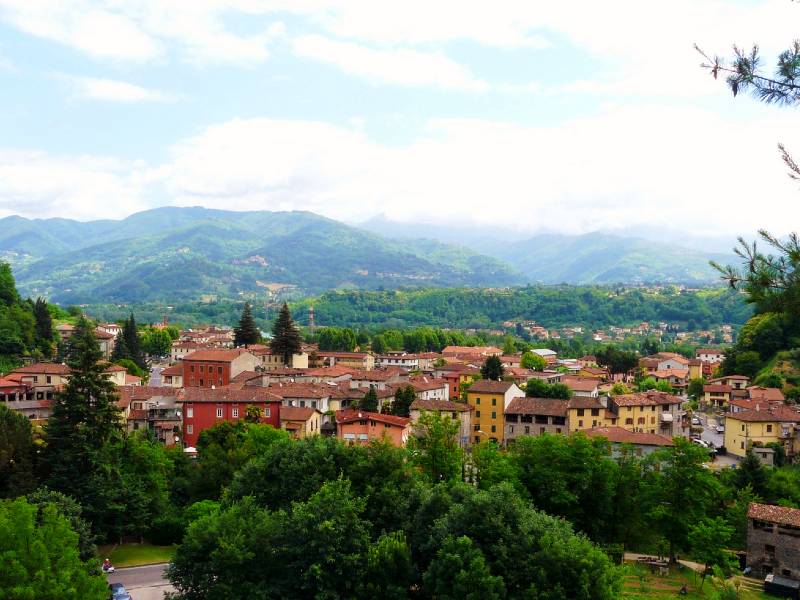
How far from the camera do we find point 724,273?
8.66 meters

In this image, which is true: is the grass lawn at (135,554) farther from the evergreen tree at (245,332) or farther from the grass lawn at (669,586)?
the evergreen tree at (245,332)

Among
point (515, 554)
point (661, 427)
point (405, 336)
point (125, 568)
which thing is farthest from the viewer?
point (405, 336)

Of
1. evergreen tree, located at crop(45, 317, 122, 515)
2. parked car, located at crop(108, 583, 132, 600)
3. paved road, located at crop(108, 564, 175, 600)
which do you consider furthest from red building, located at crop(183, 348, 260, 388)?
parked car, located at crop(108, 583, 132, 600)

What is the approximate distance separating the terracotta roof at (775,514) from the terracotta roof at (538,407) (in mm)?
15692

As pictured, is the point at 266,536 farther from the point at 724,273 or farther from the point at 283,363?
the point at 283,363

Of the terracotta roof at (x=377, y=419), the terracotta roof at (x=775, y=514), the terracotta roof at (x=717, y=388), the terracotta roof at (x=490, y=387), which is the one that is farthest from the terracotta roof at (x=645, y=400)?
the terracotta roof at (x=775, y=514)

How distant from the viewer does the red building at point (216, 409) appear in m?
40.5

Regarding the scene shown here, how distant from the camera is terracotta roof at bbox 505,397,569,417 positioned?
4488 cm

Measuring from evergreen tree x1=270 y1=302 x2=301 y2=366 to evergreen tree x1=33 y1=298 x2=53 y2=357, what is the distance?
2095 cm

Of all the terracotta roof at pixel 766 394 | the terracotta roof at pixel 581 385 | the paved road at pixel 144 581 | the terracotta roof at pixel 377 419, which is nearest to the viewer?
the paved road at pixel 144 581

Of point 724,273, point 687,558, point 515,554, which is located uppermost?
point 724,273

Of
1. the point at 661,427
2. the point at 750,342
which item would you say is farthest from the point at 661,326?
the point at 661,427

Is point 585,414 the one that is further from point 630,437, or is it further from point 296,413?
point 296,413

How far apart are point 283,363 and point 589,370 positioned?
35.6 metres
